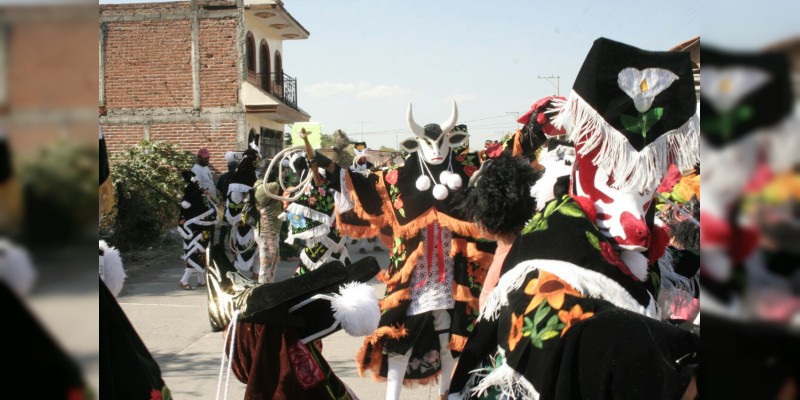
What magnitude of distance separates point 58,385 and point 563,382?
4.54 ft

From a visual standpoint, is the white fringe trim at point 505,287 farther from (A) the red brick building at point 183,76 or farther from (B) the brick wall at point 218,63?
(B) the brick wall at point 218,63

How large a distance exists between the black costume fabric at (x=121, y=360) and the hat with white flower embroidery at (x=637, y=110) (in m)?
1.68

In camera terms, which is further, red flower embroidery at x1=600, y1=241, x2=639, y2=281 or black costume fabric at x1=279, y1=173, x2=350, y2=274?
black costume fabric at x1=279, y1=173, x2=350, y2=274

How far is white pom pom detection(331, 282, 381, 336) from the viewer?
2.96m

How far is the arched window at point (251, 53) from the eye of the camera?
861 inches

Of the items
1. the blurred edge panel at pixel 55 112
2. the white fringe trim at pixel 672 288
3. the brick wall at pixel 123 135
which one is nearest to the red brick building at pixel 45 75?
the blurred edge panel at pixel 55 112

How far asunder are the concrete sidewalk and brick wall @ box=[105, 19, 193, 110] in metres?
12.1

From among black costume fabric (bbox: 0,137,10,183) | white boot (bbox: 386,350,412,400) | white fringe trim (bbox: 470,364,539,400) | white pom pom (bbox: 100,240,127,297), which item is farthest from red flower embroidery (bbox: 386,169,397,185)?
black costume fabric (bbox: 0,137,10,183)

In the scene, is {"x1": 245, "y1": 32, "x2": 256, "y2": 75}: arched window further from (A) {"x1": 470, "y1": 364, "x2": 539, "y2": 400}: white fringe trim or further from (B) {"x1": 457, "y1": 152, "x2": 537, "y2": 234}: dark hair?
(A) {"x1": 470, "y1": 364, "x2": 539, "y2": 400}: white fringe trim

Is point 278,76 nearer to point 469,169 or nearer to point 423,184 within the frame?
point 469,169

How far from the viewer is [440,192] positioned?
15.4ft

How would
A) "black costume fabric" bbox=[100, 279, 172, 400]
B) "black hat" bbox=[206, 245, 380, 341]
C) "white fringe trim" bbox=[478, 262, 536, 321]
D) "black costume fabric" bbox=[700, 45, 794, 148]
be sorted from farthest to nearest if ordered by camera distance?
"black hat" bbox=[206, 245, 380, 341]
"white fringe trim" bbox=[478, 262, 536, 321]
"black costume fabric" bbox=[100, 279, 172, 400]
"black costume fabric" bbox=[700, 45, 794, 148]

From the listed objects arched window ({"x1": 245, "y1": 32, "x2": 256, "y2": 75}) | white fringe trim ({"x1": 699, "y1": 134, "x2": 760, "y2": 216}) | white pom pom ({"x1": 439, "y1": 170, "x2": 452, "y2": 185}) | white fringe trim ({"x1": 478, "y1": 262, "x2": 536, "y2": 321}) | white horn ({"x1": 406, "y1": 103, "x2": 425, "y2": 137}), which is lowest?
white fringe trim ({"x1": 478, "y1": 262, "x2": 536, "y2": 321})

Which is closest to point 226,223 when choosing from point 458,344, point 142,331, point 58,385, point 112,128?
point 142,331
